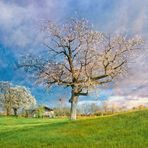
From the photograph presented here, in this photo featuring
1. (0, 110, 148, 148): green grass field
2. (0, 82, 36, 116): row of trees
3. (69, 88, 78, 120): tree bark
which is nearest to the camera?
(0, 110, 148, 148): green grass field

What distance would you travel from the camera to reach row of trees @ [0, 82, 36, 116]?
464 ft

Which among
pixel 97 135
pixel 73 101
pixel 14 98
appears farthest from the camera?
pixel 14 98

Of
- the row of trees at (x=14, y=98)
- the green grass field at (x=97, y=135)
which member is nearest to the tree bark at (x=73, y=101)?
the green grass field at (x=97, y=135)

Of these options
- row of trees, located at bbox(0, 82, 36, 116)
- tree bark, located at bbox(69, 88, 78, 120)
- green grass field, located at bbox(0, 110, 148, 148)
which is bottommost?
green grass field, located at bbox(0, 110, 148, 148)

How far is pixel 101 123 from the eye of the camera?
1260 inches

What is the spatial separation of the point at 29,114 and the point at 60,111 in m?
11.1

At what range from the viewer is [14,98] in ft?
469

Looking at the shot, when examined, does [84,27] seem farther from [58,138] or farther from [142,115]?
[58,138]

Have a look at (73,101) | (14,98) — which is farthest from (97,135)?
(14,98)

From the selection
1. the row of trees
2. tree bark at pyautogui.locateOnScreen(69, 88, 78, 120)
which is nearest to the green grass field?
tree bark at pyautogui.locateOnScreen(69, 88, 78, 120)

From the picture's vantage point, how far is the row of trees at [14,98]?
141375 millimetres

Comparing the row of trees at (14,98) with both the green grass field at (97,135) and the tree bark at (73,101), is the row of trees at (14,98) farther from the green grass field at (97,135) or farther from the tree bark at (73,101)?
the green grass field at (97,135)

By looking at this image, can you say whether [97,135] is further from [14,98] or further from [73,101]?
[14,98]

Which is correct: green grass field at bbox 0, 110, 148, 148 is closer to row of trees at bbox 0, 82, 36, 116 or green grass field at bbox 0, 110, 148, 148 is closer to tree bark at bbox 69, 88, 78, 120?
tree bark at bbox 69, 88, 78, 120
